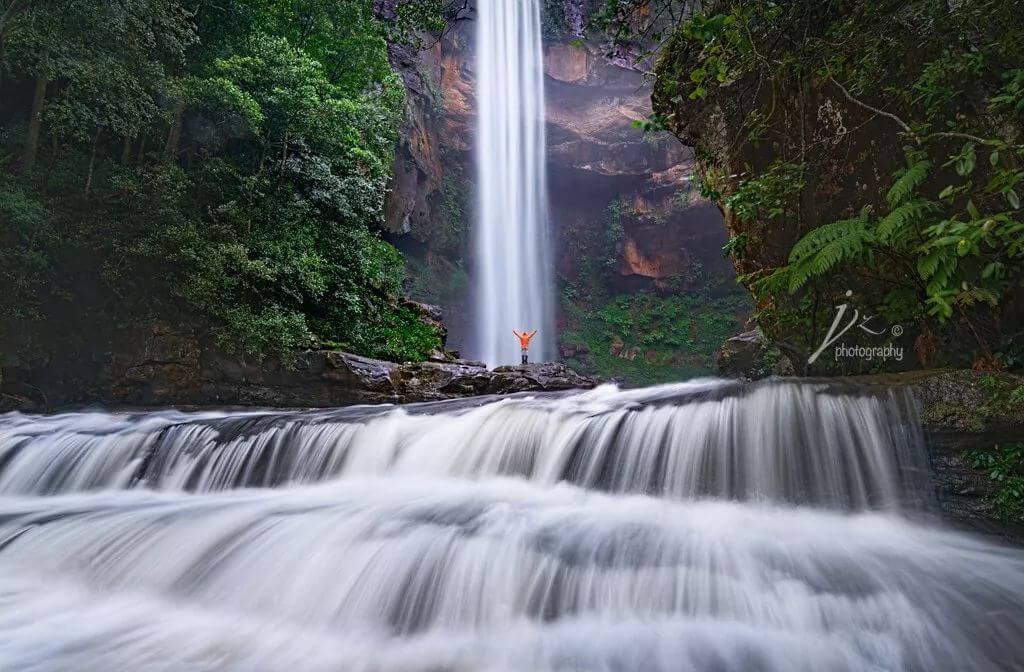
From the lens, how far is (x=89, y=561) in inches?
141

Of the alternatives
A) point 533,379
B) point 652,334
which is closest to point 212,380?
point 533,379

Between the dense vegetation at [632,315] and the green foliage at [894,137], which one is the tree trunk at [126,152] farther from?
the dense vegetation at [632,315]

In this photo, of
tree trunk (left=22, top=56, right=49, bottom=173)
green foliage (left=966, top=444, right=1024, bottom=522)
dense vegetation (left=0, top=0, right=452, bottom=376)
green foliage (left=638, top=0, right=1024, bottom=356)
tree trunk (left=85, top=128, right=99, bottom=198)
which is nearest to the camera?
green foliage (left=966, top=444, right=1024, bottom=522)

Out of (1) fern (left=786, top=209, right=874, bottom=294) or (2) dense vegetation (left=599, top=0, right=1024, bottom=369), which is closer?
(2) dense vegetation (left=599, top=0, right=1024, bottom=369)

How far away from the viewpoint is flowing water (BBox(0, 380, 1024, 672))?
2.45 meters

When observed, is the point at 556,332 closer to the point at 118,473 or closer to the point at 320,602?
the point at 118,473

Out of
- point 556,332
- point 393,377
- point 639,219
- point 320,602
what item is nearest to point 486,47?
point 639,219

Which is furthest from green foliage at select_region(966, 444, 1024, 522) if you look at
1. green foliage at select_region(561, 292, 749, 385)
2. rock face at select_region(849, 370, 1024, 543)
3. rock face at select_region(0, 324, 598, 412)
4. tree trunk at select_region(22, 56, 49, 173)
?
green foliage at select_region(561, 292, 749, 385)

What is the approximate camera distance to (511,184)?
101ft

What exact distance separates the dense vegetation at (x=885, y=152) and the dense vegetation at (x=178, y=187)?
6.45m

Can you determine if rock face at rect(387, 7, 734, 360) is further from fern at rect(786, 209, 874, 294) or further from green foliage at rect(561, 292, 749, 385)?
fern at rect(786, 209, 874, 294)

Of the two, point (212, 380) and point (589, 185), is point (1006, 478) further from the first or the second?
point (589, 185)

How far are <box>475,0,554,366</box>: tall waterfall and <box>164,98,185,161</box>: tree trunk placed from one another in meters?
18.9

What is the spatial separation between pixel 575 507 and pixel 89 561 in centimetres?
329
